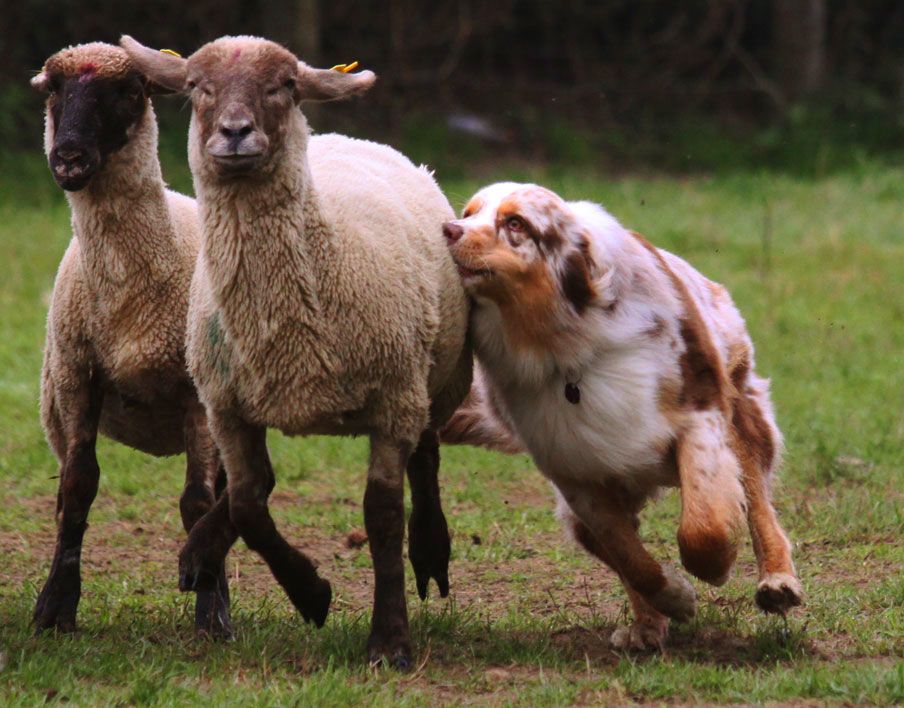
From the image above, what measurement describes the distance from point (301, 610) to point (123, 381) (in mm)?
1048

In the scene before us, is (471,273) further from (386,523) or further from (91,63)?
(91,63)

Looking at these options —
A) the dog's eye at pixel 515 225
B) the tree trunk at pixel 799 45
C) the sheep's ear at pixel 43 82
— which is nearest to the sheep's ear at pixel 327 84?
the dog's eye at pixel 515 225

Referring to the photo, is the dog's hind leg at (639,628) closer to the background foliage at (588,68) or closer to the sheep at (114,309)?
the sheep at (114,309)

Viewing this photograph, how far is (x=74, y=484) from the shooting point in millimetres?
5949

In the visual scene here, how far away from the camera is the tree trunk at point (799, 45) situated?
55.7ft

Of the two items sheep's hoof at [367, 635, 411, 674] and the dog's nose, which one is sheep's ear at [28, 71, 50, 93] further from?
sheep's hoof at [367, 635, 411, 674]

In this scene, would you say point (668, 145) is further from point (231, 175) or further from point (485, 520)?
point (231, 175)

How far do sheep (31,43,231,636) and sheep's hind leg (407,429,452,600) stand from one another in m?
0.79

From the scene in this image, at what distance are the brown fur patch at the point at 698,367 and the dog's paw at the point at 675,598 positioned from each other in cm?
58

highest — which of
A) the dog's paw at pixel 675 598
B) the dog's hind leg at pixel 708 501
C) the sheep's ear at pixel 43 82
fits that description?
the sheep's ear at pixel 43 82

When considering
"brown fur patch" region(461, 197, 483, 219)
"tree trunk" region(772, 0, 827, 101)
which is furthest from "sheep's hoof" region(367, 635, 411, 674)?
"tree trunk" region(772, 0, 827, 101)

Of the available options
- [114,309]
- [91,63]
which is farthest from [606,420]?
[91,63]

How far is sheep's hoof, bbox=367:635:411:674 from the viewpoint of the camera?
209 inches

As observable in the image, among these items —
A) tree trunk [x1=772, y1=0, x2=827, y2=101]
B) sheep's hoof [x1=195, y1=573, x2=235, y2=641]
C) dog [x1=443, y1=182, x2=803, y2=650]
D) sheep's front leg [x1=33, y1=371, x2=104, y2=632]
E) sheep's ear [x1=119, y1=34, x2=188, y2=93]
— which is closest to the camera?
sheep's ear [x1=119, y1=34, x2=188, y2=93]
